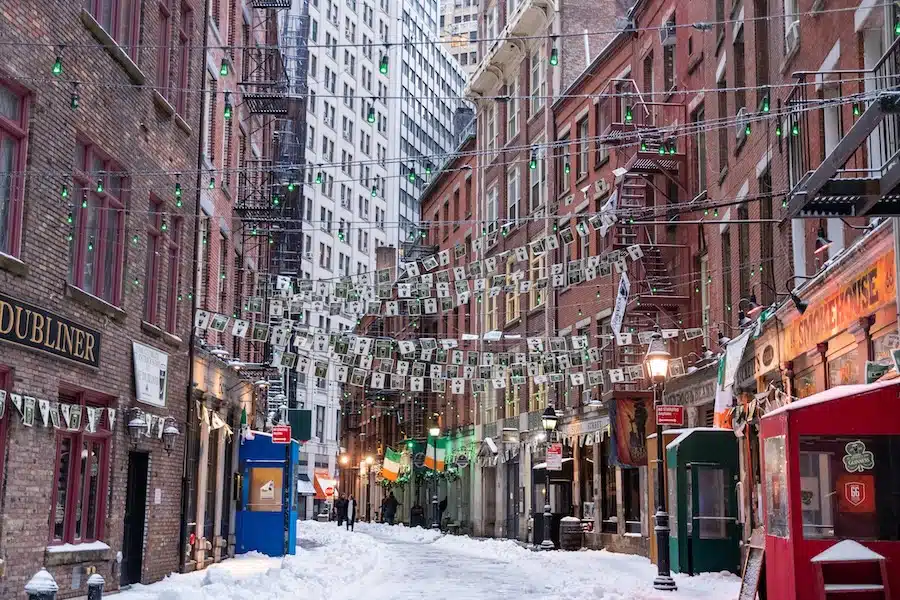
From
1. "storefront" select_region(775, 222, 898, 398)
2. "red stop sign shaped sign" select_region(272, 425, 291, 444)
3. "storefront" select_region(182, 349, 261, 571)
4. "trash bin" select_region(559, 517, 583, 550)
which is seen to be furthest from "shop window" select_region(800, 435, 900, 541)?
"trash bin" select_region(559, 517, 583, 550)

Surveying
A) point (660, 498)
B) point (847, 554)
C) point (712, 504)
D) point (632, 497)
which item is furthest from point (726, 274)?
point (847, 554)

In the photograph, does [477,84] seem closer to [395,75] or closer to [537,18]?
[537,18]

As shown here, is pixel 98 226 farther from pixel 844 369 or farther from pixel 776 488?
pixel 844 369

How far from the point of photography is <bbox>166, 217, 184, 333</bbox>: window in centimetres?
2272

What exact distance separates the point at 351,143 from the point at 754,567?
93.4 metres

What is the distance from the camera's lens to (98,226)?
1833 cm

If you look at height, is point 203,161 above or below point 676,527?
above

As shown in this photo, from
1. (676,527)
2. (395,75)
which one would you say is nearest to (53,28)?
(676,527)

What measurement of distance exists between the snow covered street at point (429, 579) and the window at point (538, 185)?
1567 centimetres

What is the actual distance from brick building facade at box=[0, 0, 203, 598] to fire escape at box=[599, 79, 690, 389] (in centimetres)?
1290

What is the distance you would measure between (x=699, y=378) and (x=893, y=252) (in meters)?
15.6

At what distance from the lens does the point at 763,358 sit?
23.7 meters

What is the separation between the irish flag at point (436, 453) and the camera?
6105cm

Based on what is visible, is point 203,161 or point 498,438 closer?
point 203,161
